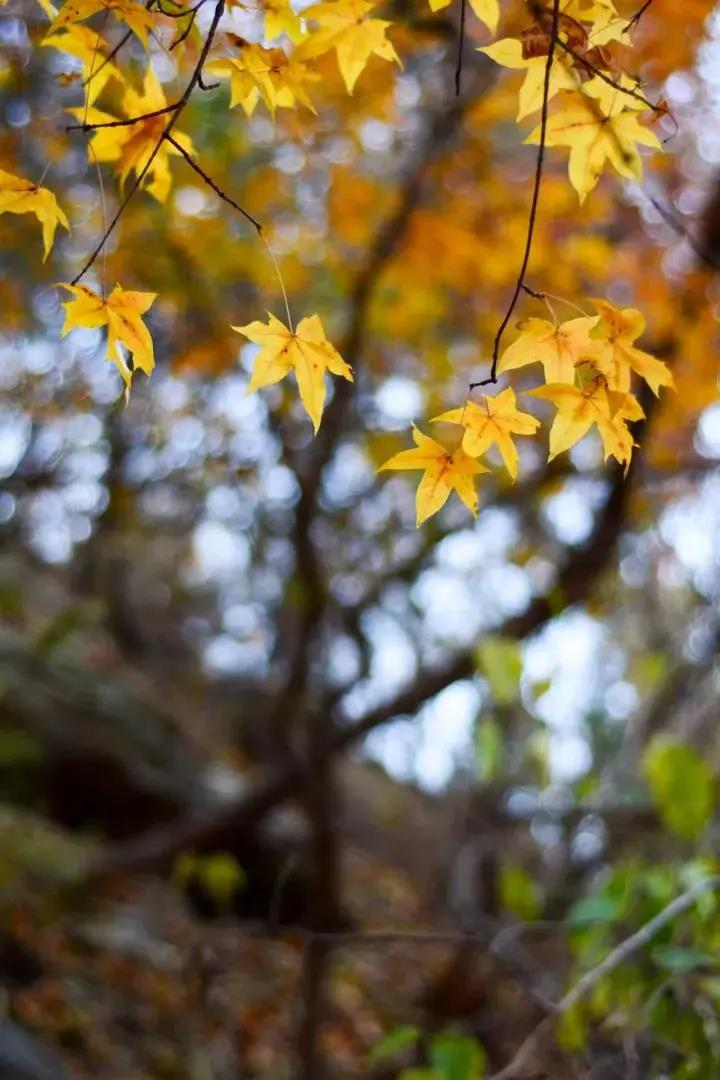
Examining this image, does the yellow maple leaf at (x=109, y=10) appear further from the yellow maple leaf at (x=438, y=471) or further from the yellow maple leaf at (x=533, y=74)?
the yellow maple leaf at (x=438, y=471)

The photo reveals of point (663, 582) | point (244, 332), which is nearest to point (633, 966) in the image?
point (244, 332)

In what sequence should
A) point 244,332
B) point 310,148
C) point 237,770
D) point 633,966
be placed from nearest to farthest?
1. point 244,332
2. point 633,966
3. point 310,148
4. point 237,770

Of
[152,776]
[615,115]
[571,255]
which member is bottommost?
[615,115]

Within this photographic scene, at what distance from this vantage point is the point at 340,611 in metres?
3.53

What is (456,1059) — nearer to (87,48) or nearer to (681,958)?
(681,958)

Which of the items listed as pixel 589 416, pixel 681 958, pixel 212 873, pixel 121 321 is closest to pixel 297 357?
pixel 121 321

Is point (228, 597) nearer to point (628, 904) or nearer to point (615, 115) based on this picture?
point (628, 904)

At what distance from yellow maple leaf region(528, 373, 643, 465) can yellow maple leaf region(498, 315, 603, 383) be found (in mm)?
20

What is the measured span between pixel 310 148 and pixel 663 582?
381cm

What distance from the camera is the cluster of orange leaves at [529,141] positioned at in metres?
0.94

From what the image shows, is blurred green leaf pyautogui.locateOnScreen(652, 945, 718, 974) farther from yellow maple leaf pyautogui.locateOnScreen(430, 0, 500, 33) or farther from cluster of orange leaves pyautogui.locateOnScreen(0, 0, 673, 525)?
yellow maple leaf pyautogui.locateOnScreen(430, 0, 500, 33)

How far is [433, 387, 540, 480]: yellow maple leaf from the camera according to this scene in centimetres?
95

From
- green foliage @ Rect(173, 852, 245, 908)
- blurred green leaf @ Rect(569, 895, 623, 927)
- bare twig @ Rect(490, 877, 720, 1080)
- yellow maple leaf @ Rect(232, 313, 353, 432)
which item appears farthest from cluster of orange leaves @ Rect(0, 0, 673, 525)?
green foliage @ Rect(173, 852, 245, 908)

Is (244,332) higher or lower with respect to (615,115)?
lower
